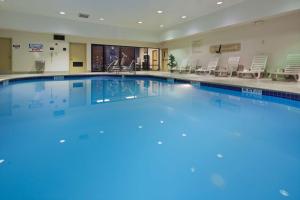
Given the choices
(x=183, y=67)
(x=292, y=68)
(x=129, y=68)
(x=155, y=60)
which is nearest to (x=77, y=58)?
(x=129, y=68)

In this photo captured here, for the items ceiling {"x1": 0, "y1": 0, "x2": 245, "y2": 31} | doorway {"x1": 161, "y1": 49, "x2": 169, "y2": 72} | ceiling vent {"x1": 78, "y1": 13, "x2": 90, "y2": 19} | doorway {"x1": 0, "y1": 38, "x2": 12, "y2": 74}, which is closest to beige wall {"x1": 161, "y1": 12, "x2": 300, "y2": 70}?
ceiling {"x1": 0, "y1": 0, "x2": 245, "y2": 31}

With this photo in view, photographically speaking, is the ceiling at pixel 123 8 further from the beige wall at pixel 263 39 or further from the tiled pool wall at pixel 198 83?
the tiled pool wall at pixel 198 83

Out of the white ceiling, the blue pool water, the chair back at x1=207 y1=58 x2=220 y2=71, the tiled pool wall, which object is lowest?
the blue pool water

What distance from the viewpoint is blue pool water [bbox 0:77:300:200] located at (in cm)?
163

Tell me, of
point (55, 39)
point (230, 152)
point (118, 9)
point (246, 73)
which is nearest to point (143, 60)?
point (55, 39)

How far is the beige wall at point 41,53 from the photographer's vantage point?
11008mm

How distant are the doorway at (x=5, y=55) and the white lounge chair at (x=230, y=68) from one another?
999 cm

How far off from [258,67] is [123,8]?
555 centimetres

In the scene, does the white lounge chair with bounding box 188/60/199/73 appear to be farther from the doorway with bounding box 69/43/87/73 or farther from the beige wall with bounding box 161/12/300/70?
the doorway with bounding box 69/43/87/73

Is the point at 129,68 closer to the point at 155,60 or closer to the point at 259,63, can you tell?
the point at 155,60

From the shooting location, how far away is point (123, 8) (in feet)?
28.3

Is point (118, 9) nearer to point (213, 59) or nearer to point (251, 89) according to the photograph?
point (213, 59)

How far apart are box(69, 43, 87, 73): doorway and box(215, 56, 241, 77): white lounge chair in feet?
25.0

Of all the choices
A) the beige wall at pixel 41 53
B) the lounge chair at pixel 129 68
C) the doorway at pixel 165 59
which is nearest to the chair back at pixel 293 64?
the doorway at pixel 165 59
